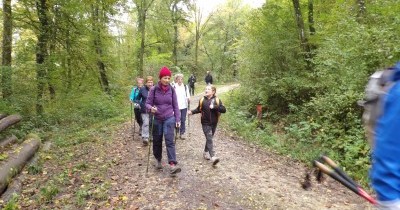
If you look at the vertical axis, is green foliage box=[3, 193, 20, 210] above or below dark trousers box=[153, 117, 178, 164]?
below

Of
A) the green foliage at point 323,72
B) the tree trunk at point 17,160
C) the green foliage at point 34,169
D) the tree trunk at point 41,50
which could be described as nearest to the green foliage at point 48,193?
the tree trunk at point 17,160

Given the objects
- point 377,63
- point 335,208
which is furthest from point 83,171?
point 377,63

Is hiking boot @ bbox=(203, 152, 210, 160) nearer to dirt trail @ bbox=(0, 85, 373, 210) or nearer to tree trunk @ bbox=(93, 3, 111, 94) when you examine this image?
dirt trail @ bbox=(0, 85, 373, 210)

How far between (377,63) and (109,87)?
16029mm

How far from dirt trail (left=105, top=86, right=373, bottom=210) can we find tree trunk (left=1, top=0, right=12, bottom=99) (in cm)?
564

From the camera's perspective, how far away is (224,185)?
289 inches

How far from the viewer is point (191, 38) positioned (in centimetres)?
4975

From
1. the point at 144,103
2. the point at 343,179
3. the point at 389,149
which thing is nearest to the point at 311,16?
the point at 144,103

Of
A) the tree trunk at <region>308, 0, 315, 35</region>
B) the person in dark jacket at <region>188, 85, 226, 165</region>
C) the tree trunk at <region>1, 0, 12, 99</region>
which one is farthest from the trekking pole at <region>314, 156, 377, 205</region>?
the tree trunk at <region>308, 0, 315, 35</region>

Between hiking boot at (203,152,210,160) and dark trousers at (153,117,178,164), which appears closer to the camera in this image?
dark trousers at (153,117,178,164)

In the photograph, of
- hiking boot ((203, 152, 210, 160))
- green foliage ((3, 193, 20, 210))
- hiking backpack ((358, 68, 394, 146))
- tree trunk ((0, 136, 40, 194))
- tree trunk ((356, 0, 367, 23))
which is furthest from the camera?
tree trunk ((356, 0, 367, 23))

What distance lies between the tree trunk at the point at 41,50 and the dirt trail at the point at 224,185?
5.89 metres

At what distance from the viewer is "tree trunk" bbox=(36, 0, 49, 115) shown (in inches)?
547

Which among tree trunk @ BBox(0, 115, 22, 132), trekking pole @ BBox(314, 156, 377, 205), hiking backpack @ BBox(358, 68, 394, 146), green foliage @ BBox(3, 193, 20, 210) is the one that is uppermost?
hiking backpack @ BBox(358, 68, 394, 146)
